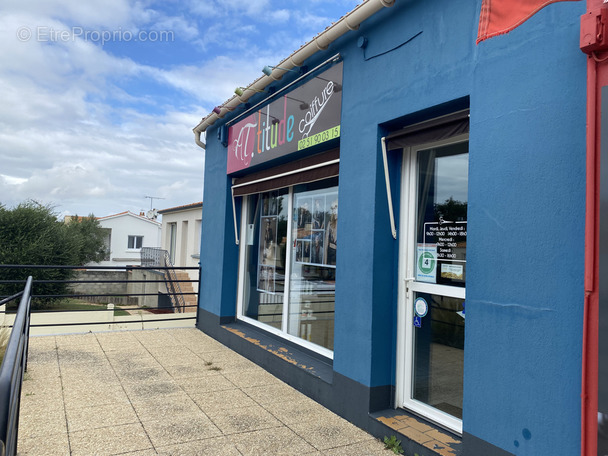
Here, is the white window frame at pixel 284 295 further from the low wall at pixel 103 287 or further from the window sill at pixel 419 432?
the low wall at pixel 103 287

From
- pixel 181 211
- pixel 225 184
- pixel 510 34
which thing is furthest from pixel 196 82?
pixel 181 211

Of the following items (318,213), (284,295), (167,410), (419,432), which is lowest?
(167,410)

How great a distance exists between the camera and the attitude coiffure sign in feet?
13.4

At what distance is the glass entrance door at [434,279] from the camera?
297cm

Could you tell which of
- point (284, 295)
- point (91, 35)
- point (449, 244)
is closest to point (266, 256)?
point (284, 295)

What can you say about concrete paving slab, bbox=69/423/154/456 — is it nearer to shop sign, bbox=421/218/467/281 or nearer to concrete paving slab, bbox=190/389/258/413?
concrete paving slab, bbox=190/389/258/413

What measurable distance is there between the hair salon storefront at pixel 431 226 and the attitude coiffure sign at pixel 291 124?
0.03m

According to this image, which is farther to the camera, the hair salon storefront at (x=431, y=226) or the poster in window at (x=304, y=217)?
the poster in window at (x=304, y=217)

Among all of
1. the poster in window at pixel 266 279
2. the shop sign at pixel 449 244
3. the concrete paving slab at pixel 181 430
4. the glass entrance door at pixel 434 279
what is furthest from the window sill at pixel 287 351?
the shop sign at pixel 449 244

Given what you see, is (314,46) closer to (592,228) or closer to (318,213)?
(318,213)

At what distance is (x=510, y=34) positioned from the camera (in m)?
2.41

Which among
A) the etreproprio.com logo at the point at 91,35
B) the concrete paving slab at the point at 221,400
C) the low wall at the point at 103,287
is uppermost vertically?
the etreproprio.com logo at the point at 91,35

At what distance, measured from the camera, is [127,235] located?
3512 centimetres

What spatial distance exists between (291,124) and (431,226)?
2.29 metres
